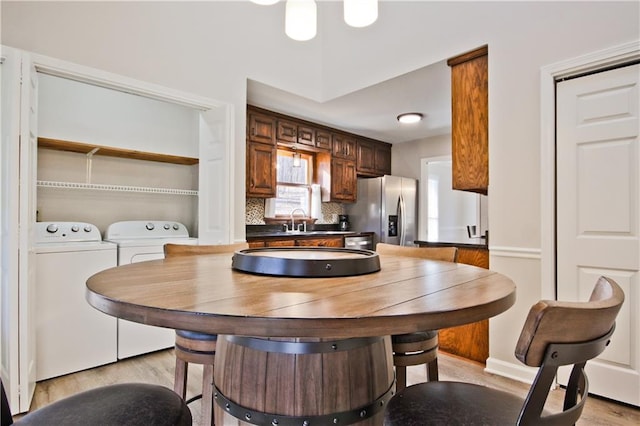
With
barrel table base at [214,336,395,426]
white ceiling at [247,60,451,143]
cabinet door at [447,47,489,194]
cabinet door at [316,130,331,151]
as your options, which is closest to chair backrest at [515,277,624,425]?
barrel table base at [214,336,395,426]

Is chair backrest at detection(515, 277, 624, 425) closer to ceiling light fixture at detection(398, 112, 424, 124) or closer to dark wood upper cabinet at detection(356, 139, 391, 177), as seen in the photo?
ceiling light fixture at detection(398, 112, 424, 124)

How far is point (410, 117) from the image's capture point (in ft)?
13.6

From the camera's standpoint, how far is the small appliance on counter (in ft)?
17.2

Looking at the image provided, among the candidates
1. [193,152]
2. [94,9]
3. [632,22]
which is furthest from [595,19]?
[193,152]

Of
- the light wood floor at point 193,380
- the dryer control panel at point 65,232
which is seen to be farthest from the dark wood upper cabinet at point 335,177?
the dryer control panel at point 65,232

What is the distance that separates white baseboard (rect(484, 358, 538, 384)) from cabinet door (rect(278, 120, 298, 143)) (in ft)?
9.80

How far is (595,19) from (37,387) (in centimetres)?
394

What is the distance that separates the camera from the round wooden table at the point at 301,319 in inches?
26.3

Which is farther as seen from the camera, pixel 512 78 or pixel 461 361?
pixel 461 361

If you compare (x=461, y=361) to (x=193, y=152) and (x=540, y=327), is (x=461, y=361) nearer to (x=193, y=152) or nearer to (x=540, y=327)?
(x=540, y=327)

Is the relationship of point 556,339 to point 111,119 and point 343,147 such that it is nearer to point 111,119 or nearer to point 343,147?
point 111,119

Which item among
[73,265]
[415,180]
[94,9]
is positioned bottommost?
[73,265]

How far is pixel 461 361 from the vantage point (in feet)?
8.64

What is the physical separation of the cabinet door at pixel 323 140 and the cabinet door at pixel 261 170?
0.73 metres
